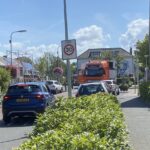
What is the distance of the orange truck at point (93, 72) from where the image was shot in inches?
1747

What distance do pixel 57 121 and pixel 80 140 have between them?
2869 mm

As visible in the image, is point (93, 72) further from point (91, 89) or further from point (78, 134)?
point (78, 134)

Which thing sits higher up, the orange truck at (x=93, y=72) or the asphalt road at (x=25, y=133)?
the orange truck at (x=93, y=72)

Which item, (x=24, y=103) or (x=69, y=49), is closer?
(x=69, y=49)

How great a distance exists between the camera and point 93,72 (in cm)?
4466

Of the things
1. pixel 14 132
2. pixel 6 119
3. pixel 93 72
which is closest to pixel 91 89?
pixel 6 119

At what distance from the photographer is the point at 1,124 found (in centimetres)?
1930

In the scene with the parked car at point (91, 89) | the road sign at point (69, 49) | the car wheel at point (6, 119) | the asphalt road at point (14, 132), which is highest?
the road sign at point (69, 49)

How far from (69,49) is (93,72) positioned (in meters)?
26.1

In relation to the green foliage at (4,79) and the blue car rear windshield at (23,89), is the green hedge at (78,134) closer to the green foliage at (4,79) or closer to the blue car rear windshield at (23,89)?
the blue car rear windshield at (23,89)

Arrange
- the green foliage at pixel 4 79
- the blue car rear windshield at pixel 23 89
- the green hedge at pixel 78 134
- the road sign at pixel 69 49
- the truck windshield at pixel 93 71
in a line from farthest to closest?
the truck windshield at pixel 93 71
the green foliage at pixel 4 79
the blue car rear windshield at pixel 23 89
the road sign at pixel 69 49
the green hedge at pixel 78 134

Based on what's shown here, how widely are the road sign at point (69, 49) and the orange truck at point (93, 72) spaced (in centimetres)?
2546

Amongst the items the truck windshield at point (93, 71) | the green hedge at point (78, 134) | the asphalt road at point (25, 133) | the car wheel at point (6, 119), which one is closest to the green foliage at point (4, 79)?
the truck windshield at point (93, 71)

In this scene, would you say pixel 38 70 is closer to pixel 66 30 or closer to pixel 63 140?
pixel 66 30
